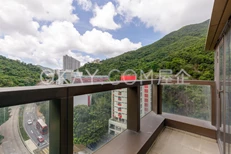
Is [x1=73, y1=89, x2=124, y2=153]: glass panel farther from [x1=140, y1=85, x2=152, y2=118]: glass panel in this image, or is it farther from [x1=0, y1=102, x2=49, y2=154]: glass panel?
[x1=140, y1=85, x2=152, y2=118]: glass panel

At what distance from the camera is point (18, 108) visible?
2.47 ft

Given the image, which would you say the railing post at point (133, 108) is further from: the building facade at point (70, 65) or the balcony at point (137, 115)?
the building facade at point (70, 65)

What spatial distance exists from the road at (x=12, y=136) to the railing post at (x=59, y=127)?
0.62 feet

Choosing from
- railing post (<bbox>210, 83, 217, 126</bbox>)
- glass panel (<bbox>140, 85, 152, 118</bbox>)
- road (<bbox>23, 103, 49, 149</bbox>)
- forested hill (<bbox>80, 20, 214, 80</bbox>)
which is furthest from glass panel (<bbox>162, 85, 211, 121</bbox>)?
road (<bbox>23, 103, 49, 149</bbox>)

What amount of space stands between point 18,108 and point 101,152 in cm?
114

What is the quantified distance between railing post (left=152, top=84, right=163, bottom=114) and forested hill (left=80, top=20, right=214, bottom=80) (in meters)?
1.55

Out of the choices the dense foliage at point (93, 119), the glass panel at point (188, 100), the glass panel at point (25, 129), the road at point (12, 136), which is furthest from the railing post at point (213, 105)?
the road at point (12, 136)

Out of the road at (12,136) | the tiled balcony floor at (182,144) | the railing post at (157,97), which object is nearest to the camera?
the road at (12,136)

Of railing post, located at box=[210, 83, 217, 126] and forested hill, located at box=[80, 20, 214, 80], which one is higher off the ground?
forested hill, located at box=[80, 20, 214, 80]

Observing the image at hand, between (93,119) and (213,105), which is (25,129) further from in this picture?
(213,105)

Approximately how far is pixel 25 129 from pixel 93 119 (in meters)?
0.76

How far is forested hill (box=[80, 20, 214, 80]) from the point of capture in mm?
4979

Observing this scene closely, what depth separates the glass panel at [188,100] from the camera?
282cm

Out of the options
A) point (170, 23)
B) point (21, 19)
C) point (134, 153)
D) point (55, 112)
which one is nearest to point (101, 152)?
point (134, 153)
